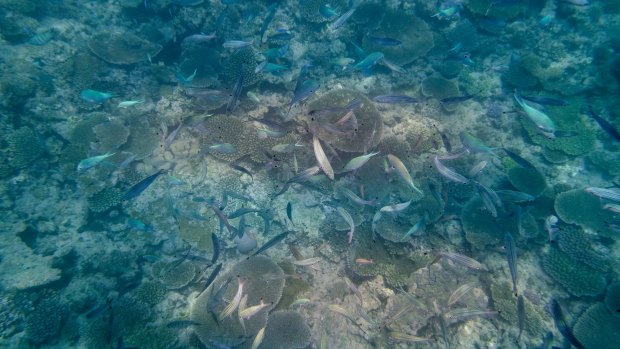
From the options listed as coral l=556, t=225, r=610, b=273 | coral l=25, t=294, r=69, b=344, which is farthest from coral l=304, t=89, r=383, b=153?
coral l=25, t=294, r=69, b=344

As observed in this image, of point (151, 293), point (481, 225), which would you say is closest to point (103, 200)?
point (151, 293)

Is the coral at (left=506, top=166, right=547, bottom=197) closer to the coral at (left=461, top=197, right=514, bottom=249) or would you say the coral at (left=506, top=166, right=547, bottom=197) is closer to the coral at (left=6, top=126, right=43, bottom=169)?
the coral at (left=461, top=197, right=514, bottom=249)

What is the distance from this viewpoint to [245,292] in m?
5.00

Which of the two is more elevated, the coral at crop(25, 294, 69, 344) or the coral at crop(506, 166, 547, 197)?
the coral at crop(506, 166, 547, 197)

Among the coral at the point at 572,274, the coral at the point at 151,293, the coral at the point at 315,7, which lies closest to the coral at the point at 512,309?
the coral at the point at 572,274

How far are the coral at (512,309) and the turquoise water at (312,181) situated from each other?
0.08 feet

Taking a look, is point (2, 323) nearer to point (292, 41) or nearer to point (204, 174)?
point (204, 174)

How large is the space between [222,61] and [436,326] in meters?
7.88

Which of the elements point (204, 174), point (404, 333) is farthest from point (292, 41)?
point (404, 333)

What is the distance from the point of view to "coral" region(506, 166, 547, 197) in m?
5.82

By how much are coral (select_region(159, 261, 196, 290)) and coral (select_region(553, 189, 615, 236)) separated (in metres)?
7.54

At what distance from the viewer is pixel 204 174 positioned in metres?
6.41

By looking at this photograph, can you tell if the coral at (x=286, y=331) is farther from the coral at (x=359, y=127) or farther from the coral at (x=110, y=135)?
the coral at (x=110, y=135)

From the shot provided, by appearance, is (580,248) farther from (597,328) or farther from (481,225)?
(481,225)
